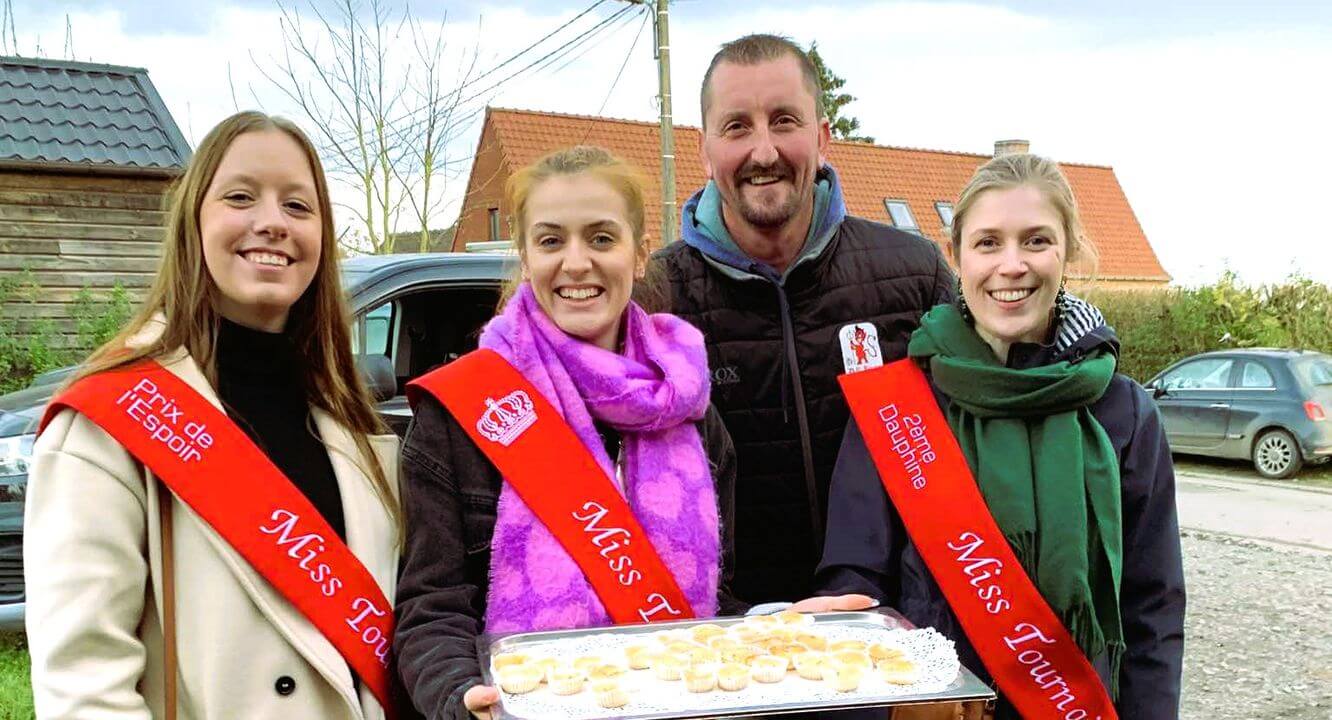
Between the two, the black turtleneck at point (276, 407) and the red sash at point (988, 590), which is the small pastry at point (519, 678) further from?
the red sash at point (988, 590)

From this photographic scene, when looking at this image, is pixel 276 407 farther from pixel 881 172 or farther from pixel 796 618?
pixel 881 172

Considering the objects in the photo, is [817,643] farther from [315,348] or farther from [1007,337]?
[315,348]

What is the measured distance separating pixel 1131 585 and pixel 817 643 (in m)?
0.75

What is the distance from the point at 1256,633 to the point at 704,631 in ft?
18.6

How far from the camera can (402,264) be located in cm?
473

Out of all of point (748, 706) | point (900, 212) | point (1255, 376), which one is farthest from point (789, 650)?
point (900, 212)

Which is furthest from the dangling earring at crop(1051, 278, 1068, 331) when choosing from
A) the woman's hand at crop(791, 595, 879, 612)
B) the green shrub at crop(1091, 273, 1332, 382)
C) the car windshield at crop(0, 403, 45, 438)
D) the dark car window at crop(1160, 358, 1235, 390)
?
the green shrub at crop(1091, 273, 1332, 382)

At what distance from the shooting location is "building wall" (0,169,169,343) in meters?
10.2

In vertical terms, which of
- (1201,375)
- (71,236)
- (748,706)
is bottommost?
(748,706)

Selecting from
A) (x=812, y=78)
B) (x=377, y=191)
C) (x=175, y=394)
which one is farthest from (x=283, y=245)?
(x=377, y=191)

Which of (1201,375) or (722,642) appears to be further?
(1201,375)

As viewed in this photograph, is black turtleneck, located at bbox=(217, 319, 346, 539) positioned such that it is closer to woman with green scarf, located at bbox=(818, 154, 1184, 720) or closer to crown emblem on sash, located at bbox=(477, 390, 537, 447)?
crown emblem on sash, located at bbox=(477, 390, 537, 447)

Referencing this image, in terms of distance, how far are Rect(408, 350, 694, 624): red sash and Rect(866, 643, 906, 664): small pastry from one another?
0.44 m

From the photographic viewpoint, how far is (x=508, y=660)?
1917 millimetres
